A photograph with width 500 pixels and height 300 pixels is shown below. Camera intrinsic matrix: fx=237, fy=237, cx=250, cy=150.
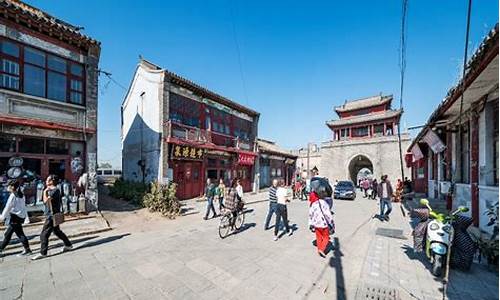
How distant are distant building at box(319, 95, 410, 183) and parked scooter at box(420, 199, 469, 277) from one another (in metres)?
27.8

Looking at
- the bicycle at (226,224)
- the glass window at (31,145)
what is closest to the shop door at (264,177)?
the bicycle at (226,224)

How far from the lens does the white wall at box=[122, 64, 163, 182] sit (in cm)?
1289

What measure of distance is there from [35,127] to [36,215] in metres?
2.84

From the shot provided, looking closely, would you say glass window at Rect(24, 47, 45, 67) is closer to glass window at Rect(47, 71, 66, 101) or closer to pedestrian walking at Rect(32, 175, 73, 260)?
glass window at Rect(47, 71, 66, 101)

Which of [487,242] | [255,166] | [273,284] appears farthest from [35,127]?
[255,166]

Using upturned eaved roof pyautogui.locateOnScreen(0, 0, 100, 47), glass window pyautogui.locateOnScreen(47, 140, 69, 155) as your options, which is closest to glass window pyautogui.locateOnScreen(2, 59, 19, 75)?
upturned eaved roof pyautogui.locateOnScreen(0, 0, 100, 47)

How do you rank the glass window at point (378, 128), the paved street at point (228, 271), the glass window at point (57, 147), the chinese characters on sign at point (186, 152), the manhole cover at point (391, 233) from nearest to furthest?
the paved street at point (228, 271) → the manhole cover at point (391, 233) → the glass window at point (57, 147) → the chinese characters on sign at point (186, 152) → the glass window at point (378, 128)

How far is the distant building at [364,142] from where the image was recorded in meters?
29.4

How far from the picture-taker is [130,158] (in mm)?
15047

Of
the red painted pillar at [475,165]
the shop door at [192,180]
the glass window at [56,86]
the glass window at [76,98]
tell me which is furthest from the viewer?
the shop door at [192,180]

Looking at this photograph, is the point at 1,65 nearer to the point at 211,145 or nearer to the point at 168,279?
the point at 168,279

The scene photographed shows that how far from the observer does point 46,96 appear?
319 inches

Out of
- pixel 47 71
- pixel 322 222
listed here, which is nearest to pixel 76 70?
pixel 47 71

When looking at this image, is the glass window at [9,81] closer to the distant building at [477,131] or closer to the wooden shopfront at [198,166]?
the wooden shopfront at [198,166]
